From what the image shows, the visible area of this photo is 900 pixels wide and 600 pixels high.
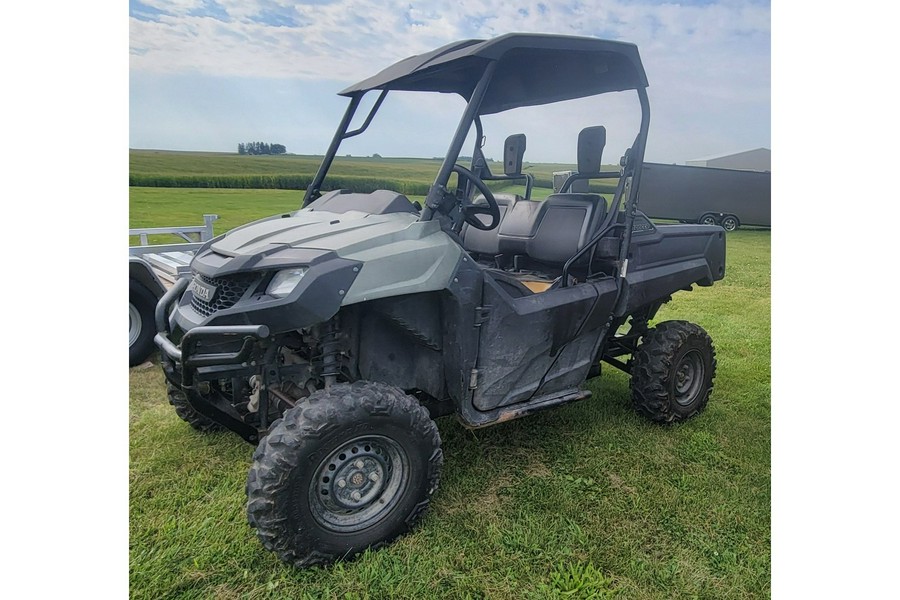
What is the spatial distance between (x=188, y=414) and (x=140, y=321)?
1.50 metres

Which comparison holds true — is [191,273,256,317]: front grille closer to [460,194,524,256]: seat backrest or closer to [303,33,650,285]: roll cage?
[303,33,650,285]: roll cage

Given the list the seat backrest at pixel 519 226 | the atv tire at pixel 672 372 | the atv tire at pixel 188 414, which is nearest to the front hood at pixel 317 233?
the atv tire at pixel 188 414

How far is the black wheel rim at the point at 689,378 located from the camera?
3.54m

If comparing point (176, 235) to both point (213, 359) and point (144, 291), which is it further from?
point (213, 359)

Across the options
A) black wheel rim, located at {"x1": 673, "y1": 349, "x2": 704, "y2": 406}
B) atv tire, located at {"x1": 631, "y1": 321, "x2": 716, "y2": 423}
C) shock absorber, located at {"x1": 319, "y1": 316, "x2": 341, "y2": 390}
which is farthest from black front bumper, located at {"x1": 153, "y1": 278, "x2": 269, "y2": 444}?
black wheel rim, located at {"x1": 673, "y1": 349, "x2": 704, "y2": 406}

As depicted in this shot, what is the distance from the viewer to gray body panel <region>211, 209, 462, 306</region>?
84.7 inches

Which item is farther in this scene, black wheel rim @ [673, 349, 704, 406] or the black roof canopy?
black wheel rim @ [673, 349, 704, 406]

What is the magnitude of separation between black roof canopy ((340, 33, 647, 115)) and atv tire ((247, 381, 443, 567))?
1.48 meters

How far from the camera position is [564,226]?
3.28 meters

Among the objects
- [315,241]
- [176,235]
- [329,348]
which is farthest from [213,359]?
[176,235]

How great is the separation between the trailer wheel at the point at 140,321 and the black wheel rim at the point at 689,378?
3.72 meters

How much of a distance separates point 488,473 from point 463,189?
4.61 feet

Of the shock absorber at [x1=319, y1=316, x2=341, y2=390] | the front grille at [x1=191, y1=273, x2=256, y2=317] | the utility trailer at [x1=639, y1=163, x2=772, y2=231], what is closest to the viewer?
the front grille at [x1=191, y1=273, x2=256, y2=317]

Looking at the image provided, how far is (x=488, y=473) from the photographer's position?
2885 mm
